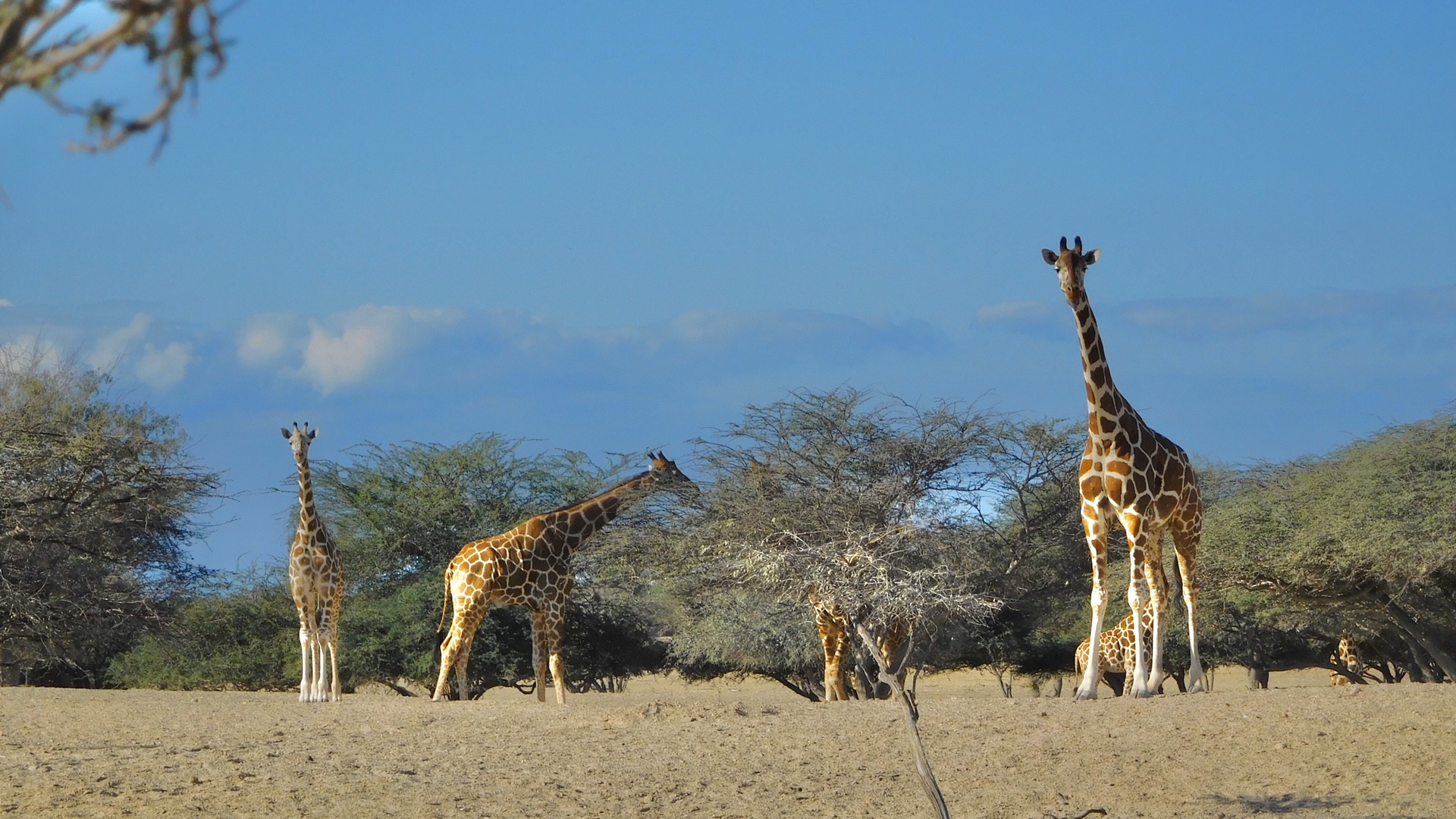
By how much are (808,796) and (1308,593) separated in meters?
13.1

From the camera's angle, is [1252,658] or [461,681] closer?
[461,681]

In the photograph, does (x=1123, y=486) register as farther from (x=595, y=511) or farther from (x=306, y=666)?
(x=306, y=666)

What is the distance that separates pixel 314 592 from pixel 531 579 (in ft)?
8.36

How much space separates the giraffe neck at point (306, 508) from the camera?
57.4 ft

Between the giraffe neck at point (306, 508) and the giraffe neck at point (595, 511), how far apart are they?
110 inches

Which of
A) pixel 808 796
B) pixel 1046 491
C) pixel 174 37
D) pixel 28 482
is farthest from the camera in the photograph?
pixel 1046 491

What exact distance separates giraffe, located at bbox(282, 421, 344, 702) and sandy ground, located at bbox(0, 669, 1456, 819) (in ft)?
8.70

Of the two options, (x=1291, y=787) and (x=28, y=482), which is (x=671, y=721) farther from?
(x=28, y=482)

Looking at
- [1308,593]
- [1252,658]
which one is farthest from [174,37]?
[1252,658]

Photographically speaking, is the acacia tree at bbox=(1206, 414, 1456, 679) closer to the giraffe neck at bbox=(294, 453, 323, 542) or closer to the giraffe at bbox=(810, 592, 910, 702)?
the giraffe at bbox=(810, 592, 910, 702)

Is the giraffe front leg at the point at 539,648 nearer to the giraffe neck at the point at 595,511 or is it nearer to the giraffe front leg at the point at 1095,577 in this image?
the giraffe neck at the point at 595,511

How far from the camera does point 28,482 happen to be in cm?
1702

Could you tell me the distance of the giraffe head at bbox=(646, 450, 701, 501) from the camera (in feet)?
62.8

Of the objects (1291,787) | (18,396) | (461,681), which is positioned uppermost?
(18,396)
